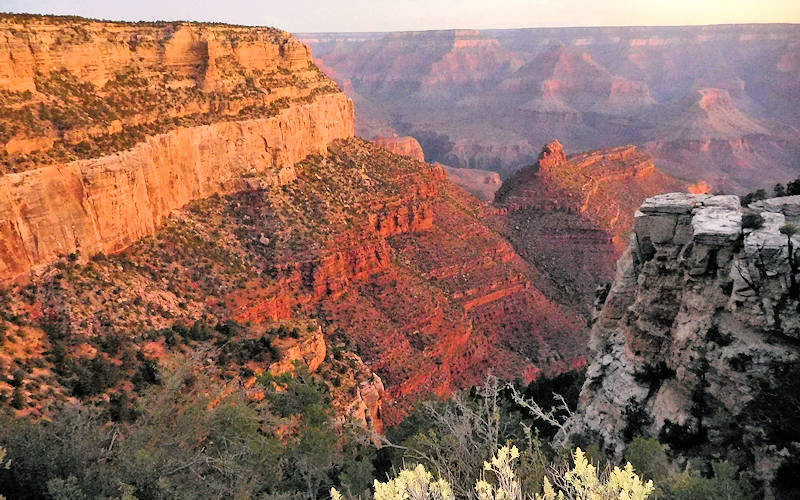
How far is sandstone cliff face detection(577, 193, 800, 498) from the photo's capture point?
566 inches

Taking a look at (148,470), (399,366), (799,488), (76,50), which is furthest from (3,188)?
(799,488)

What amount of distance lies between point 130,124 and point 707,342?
32.6 meters

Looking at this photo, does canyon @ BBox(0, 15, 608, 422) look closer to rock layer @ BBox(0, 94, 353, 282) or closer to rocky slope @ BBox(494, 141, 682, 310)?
rock layer @ BBox(0, 94, 353, 282)

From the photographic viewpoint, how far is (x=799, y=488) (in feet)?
44.8

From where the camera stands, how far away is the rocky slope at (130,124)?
90.3ft

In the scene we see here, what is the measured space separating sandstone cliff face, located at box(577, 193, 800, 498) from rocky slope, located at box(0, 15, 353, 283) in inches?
996

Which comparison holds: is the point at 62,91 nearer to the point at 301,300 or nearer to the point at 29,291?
the point at 29,291

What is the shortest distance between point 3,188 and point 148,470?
60.2 feet

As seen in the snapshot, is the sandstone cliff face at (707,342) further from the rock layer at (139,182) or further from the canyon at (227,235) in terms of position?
the rock layer at (139,182)

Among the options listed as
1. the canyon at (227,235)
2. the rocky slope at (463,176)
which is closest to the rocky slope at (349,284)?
the canyon at (227,235)

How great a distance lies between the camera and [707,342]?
16.0 metres

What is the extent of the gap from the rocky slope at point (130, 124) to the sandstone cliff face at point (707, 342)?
A: 2529 cm

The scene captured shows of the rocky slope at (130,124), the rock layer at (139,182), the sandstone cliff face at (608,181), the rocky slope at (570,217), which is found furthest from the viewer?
the sandstone cliff face at (608,181)

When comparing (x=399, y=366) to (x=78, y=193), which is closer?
(x=78, y=193)
